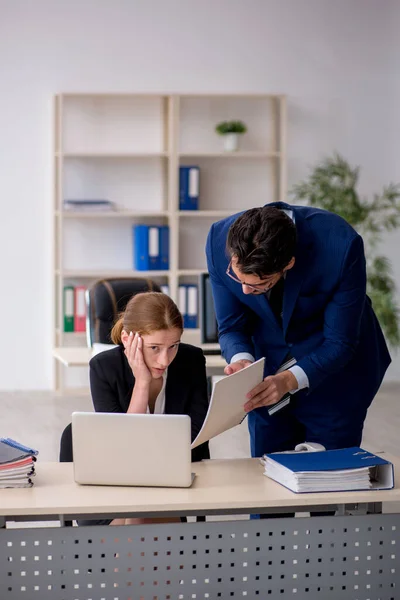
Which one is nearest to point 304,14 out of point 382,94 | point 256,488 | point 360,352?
point 382,94

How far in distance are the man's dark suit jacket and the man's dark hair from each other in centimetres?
57

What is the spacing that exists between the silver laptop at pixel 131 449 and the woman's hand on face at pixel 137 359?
47cm

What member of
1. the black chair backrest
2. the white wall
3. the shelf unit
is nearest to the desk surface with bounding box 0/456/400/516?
the black chair backrest

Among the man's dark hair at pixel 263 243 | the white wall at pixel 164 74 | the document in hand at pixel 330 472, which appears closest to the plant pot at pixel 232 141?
the white wall at pixel 164 74

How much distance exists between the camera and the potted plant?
6.75 meters

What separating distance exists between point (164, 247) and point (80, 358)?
2.46 m

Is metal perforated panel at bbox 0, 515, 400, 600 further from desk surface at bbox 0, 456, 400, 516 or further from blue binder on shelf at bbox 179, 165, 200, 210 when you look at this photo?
blue binder on shelf at bbox 179, 165, 200, 210

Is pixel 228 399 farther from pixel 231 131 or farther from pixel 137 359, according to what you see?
pixel 231 131

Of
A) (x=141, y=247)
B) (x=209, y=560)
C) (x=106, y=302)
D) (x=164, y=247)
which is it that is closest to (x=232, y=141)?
(x=164, y=247)

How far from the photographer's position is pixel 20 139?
6793 mm

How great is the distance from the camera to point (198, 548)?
2.18 metres

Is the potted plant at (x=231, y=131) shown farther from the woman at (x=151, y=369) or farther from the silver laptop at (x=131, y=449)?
the silver laptop at (x=131, y=449)

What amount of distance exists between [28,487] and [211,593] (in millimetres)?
535

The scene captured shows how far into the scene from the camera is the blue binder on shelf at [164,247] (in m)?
6.77
